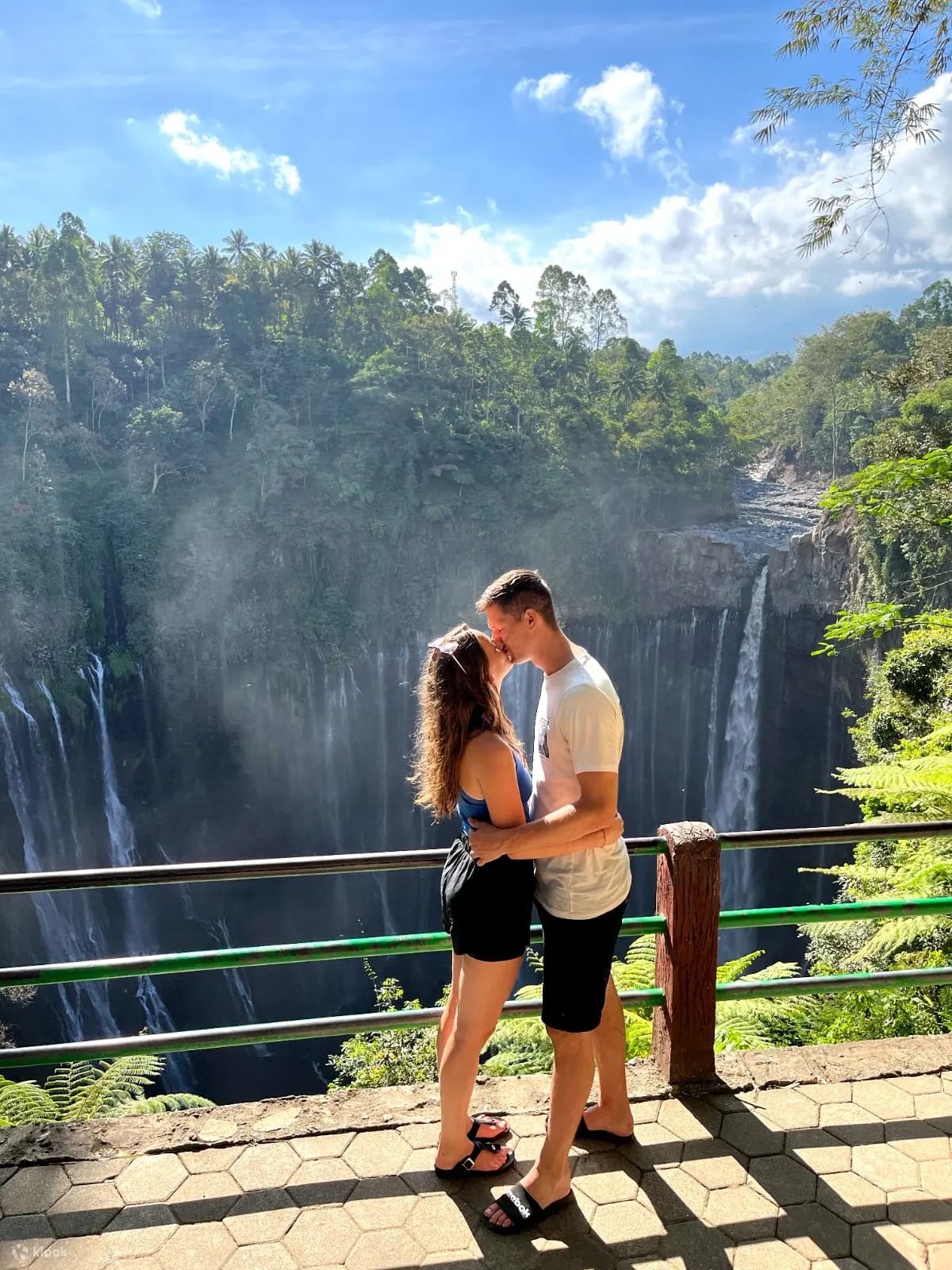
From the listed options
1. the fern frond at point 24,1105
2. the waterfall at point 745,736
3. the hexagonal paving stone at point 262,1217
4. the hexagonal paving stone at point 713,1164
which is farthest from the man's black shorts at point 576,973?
the waterfall at point 745,736

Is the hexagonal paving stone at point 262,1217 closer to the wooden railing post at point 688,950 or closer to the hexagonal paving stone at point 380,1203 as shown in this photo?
the hexagonal paving stone at point 380,1203

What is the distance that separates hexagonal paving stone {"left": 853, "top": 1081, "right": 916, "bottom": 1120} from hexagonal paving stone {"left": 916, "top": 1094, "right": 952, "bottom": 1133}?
2 cm

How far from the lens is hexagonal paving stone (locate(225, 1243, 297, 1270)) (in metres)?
1.99

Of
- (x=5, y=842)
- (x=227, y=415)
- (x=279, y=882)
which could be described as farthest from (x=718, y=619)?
(x=5, y=842)

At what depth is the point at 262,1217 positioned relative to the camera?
2.14 meters

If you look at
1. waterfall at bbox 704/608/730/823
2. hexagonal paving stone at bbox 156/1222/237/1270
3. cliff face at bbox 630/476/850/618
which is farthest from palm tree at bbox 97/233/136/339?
hexagonal paving stone at bbox 156/1222/237/1270

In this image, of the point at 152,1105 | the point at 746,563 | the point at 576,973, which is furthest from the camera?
the point at 746,563

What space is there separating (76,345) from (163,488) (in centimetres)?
496

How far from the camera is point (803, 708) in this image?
24.1 metres

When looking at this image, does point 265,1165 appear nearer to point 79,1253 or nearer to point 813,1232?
point 79,1253

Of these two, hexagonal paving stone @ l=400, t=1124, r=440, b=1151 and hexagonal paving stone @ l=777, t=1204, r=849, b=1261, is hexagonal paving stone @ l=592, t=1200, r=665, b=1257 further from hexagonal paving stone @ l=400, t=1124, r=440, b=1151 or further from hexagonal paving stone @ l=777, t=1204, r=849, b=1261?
hexagonal paving stone @ l=400, t=1124, r=440, b=1151

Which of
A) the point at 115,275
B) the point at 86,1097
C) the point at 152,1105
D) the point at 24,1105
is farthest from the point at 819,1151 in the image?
the point at 115,275

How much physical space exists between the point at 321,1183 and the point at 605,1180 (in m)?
0.72

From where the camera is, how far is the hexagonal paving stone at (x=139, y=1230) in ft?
6.70
